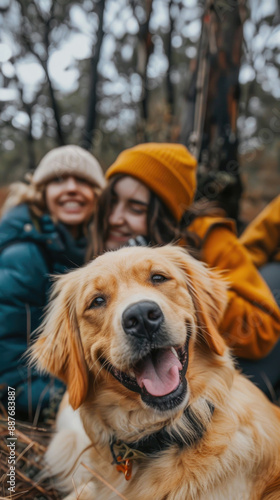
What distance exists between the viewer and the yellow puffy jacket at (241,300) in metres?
2.06

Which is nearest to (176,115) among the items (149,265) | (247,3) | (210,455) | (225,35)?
(225,35)

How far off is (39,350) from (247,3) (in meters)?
2.73

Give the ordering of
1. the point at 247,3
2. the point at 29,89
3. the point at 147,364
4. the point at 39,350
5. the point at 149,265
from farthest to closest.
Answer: the point at 247,3, the point at 29,89, the point at 39,350, the point at 149,265, the point at 147,364

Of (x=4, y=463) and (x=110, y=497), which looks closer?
(x=110, y=497)

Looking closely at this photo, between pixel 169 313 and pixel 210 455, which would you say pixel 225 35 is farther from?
pixel 210 455

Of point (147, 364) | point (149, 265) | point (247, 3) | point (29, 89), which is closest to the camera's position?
point (147, 364)

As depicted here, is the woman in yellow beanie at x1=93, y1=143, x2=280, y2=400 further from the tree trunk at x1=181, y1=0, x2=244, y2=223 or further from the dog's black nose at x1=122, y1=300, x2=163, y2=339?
the dog's black nose at x1=122, y1=300, x2=163, y2=339

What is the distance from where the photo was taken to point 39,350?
5.47 ft

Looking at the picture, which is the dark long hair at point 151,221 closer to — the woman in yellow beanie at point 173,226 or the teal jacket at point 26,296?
the woman in yellow beanie at point 173,226

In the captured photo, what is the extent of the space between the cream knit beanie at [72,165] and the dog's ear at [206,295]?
685 millimetres

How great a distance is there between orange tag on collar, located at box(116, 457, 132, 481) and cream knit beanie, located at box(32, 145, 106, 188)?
1369mm

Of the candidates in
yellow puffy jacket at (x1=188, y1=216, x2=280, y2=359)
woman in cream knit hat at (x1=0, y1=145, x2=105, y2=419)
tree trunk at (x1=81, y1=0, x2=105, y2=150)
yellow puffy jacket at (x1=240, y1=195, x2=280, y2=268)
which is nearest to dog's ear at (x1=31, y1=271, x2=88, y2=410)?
woman in cream knit hat at (x1=0, y1=145, x2=105, y2=419)

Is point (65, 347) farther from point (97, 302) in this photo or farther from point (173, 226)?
point (173, 226)

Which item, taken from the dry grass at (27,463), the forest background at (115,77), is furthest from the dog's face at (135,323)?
the forest background at (115,77)
